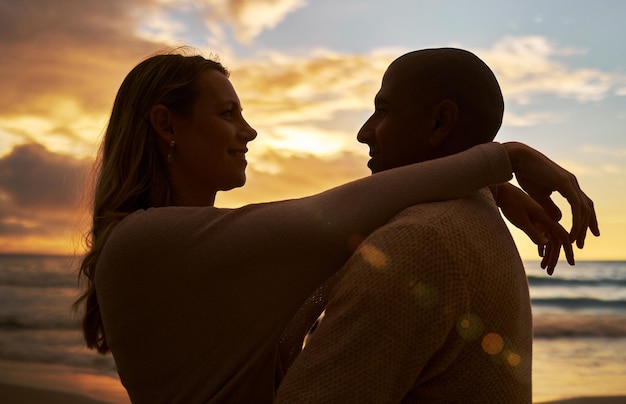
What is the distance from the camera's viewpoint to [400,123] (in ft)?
7.14

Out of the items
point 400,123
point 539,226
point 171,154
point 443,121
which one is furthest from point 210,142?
point 539,226

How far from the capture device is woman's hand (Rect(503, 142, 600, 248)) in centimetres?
189

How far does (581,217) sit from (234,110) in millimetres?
1611

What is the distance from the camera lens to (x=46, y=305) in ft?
65.4

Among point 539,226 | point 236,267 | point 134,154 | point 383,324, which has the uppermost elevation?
point 134,154

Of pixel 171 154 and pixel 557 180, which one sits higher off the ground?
pixel 171 154

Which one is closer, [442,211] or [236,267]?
[442,211]

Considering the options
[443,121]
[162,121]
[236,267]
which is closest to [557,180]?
[443,121]

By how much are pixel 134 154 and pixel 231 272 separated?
107cm

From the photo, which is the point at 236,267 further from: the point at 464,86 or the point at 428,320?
the point at 464,86

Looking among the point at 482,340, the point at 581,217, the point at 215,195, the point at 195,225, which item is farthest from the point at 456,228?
the point at 215,195

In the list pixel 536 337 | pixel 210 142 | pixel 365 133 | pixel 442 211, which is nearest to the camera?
pixel 442 211

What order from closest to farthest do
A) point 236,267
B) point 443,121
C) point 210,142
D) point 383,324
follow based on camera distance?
point 383,324
point 236,267
point 443,121
point 210,142

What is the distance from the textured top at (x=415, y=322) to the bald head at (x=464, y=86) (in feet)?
1.85
